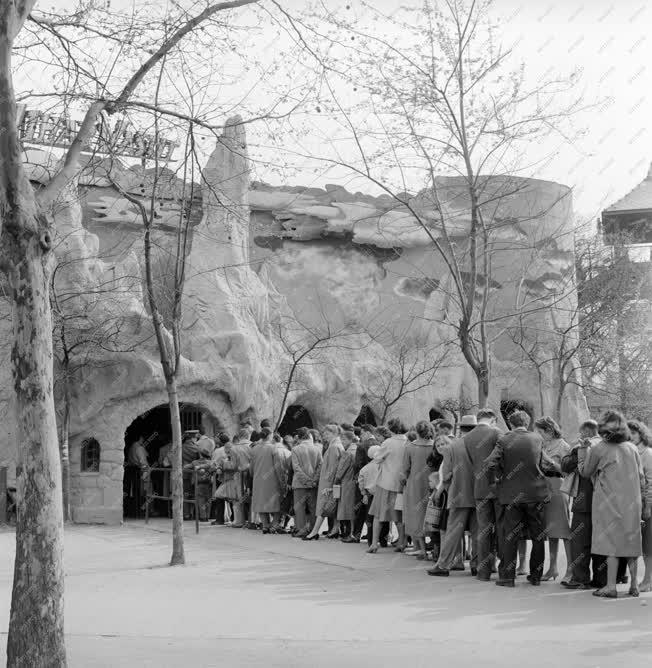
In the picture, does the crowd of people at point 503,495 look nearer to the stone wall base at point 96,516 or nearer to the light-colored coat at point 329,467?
the light-colored coat at point 329,467

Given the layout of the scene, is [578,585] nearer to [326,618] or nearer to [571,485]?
[571,485]

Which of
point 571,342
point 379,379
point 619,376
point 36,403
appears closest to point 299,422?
point 379,379

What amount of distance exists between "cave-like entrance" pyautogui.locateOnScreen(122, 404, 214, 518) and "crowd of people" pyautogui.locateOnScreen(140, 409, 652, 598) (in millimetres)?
7100

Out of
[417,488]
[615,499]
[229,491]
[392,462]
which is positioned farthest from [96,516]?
[615,499]

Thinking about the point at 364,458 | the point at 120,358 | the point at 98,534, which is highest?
the point at 120,358

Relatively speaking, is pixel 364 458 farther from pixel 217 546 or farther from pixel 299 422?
pixel 299 422

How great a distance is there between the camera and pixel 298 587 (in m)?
9.92

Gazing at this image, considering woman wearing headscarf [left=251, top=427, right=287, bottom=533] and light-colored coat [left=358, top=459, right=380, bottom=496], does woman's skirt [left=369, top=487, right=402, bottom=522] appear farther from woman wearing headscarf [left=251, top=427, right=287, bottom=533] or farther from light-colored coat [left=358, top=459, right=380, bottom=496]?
woman wearing headscarf [left=251, top=427, right=287, bottom=533]

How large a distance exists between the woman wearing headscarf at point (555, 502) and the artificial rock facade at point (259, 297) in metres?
3.41

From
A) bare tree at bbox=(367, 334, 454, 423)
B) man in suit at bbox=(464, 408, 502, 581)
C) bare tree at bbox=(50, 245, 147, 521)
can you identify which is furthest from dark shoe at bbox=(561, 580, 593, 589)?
bare tree at bbox=(367, 334, 454, 423)

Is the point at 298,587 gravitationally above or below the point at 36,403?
below

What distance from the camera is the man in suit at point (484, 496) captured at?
10.1m

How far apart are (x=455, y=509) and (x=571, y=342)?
967 inches

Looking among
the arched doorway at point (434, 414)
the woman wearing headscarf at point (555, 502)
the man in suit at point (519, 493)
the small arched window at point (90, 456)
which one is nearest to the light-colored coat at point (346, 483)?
the woman wearing headscarf at point (555, 502)
